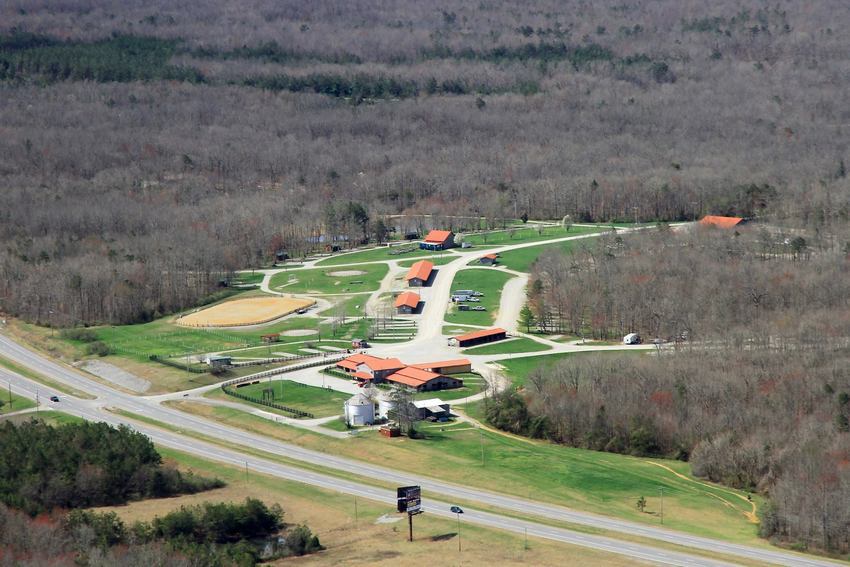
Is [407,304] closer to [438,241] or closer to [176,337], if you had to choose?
[176,337]

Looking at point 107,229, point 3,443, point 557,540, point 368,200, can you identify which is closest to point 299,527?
point 557,540

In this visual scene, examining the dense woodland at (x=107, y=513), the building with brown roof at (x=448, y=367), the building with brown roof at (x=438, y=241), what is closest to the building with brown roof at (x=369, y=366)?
the building with brown roof at (x=448, y=367)

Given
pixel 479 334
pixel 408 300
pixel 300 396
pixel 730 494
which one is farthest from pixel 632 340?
pixel 730 494

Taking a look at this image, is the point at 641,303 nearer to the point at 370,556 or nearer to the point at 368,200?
the point at 370,556

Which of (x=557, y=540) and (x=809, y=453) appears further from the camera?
(x=809, y=453)

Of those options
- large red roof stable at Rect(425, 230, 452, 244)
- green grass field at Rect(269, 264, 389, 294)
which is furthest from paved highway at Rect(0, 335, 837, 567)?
large red roof stable at Rect(425, 230, 452, 244)

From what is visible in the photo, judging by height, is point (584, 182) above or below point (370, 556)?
above

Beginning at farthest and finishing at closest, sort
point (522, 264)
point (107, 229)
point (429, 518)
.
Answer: point (107, 229) → point (522, 264) → point (429, 518)

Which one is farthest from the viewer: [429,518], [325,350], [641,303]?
[641,303]
